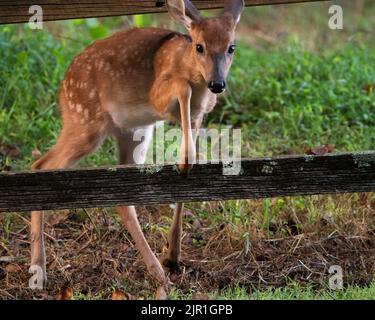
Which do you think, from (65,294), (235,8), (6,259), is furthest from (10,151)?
(235,8)

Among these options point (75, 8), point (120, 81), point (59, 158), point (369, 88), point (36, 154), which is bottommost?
point (59, 158)

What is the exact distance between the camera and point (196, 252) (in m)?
5.69

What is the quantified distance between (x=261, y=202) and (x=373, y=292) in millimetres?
1426

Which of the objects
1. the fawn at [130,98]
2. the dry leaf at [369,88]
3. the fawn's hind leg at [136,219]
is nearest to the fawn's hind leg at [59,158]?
the fawn at [130,98]

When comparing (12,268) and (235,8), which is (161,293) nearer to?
(12,268)

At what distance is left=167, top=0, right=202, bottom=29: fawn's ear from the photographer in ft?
16.0

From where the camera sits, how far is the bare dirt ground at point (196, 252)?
5219 millimetres

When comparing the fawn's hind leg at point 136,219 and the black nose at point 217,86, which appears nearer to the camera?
the black nose at point 217,86

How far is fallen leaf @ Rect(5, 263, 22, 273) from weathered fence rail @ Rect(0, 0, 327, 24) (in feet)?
4.66

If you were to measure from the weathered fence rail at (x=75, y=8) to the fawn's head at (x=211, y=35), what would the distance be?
0.15 m

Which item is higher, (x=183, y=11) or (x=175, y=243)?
(x=183, y=11)

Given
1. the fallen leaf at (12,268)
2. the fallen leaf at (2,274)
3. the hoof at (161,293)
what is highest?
the fallen leaf at (12,268)

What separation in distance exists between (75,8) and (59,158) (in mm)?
1049

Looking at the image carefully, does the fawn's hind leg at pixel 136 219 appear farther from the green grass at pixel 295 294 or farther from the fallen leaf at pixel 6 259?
the fallen leaf at pixel 6 259
